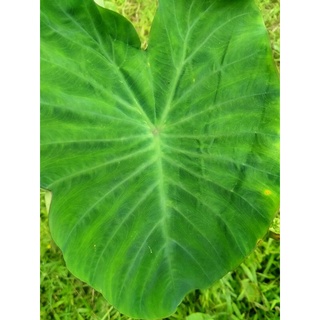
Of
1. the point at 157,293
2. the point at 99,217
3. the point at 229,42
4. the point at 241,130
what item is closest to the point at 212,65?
the point at 229,42

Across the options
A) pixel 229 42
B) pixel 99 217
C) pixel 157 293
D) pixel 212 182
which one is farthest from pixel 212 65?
pixel 157 293

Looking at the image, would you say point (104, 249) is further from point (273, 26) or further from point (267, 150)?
point (273, 26)

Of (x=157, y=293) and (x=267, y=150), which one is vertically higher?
(x=267, y=150)

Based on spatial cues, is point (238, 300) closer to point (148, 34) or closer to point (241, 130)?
point (241, 130)

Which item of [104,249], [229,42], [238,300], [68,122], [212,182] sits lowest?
[238,300]

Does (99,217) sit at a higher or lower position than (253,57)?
lower

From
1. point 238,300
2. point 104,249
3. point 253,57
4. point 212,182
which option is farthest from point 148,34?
point 238,300
